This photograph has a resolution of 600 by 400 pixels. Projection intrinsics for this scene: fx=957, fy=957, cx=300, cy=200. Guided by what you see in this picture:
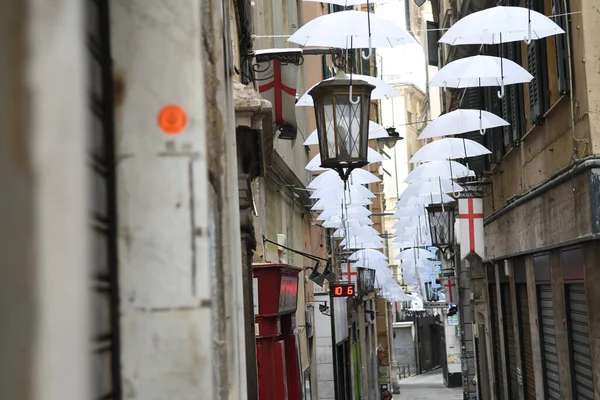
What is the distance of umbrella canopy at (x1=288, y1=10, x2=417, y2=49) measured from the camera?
1091 centimetres

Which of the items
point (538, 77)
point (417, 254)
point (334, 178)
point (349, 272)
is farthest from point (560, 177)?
point (417, 254)

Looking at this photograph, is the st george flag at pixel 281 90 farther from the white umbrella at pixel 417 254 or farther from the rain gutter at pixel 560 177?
the white umbrella at pixel 417 254

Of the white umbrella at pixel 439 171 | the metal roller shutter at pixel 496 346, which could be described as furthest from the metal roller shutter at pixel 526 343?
the metal roller shutter at pixel 496 346

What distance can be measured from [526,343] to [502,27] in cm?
905

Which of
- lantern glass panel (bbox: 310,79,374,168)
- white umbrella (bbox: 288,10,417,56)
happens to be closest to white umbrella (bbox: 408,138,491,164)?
white umbrella (bbox: 288,10,417,56)

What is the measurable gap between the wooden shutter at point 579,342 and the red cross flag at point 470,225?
589 cm

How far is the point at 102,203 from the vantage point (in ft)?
9.00

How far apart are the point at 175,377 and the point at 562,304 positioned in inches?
461

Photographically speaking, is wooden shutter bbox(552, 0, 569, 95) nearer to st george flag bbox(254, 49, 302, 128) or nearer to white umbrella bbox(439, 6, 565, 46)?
white umbrella bbox(439, 6, 565, 46)

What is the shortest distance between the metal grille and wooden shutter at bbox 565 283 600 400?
988cm

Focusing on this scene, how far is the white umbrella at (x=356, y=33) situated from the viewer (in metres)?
10.9

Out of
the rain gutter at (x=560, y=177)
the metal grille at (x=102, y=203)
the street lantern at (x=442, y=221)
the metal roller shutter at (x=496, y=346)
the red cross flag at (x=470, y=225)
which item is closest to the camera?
the metal grille at (x=102, y=203)

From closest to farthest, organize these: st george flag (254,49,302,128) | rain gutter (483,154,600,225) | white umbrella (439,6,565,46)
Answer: white umbrella (439,6,565,46), rain gutter (483,154,600,225), st george flag (254,49,302,128)

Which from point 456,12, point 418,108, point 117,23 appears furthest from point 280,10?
point 418,108
